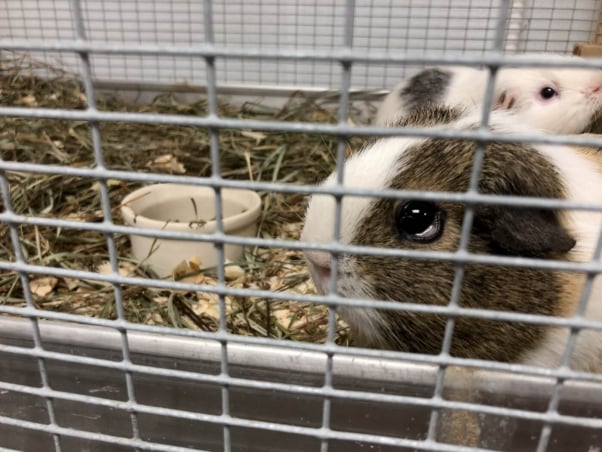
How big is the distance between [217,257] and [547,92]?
5.83 feet

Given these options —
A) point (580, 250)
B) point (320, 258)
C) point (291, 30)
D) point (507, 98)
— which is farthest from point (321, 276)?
point (291, 30)

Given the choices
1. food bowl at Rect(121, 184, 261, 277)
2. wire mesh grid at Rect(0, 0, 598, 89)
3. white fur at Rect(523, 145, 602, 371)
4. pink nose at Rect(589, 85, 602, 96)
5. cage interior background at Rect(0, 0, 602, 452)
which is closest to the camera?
cage interior background at Rect(0, 0, 602, 452)

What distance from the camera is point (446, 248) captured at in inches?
35.9

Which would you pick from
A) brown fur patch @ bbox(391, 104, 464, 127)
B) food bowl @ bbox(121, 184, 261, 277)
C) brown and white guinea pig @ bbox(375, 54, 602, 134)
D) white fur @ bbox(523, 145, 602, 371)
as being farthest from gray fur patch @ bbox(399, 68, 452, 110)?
white fur @ bbox(523, 145, 602, 371)

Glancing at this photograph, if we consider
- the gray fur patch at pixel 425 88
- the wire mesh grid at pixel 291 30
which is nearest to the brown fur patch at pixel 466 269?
the gray fur patch at pixel 425 88

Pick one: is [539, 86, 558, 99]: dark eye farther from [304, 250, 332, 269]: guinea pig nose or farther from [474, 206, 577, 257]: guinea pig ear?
[304, 250, 332, 269]: guinea pig nose

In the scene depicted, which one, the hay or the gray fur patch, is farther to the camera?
the gray fur patch

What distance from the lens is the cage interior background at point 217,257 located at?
0.59m

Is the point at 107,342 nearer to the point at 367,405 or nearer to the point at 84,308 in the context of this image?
the point at 367,405

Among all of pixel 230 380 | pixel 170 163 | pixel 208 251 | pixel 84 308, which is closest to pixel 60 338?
pixel 230 380

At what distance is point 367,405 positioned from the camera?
0.87m

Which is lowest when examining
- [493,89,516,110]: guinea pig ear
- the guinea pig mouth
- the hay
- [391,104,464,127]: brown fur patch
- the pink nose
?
the hay

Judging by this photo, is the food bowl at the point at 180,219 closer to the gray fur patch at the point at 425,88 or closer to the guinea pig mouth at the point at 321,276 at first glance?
the guinea pig mouth at the point at 321,276

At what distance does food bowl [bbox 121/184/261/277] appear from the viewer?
156 cm
